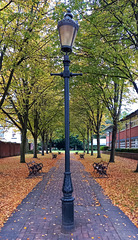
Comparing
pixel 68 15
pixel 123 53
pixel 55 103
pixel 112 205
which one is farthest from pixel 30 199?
pixel 55 103

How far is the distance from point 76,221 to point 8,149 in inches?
1162

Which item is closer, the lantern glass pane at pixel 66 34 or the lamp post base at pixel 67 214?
the lamp post base at pixel 67 214

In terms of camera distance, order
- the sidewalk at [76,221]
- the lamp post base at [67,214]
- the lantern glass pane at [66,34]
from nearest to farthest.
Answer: the sidewalk at [76,221]
the lamp post base at [67,214]
the lantern glass pane at [66,34]

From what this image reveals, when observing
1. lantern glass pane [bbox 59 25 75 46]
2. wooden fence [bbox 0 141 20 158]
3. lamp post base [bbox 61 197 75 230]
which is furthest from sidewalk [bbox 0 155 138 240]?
wooden fence [bbox 0 141 20 158]

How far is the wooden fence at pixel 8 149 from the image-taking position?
1182 inches

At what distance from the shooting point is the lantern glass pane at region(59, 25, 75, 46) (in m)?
5.07

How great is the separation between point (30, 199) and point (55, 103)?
20463 mm

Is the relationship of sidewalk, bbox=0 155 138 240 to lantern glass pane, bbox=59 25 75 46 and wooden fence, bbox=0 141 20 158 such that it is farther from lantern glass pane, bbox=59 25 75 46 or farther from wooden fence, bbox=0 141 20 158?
wooden fence, bbox=0 141 20 158

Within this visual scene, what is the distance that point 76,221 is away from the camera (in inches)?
209

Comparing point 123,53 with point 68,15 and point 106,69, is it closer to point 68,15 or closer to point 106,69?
point 106,69

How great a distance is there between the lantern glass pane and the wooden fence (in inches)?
1032

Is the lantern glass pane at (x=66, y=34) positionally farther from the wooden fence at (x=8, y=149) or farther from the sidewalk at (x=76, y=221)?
the wooden fence at (x=8, y=149)

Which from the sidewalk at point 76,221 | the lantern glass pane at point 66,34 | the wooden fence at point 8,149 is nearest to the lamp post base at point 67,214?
the sidewalk at point 76,221

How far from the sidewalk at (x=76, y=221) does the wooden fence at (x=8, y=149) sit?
23645mm
